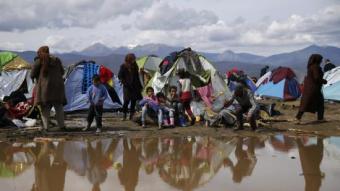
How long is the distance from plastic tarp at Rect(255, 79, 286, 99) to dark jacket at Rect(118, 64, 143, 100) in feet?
24.6

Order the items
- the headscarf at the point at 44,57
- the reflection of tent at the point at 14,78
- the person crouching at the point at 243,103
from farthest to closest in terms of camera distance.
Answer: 1. the reflection of tent at the point at 14,78
2. the person crouching at the point at 243,103
3. the headscarf at the point at 44,57

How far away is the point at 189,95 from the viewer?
41.2ft

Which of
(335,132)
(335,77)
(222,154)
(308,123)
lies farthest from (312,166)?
(335,77)

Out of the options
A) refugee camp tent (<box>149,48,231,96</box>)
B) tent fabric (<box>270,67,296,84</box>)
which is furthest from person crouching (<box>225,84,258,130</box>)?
tent fabric (<box>270,67,296,84</box>)

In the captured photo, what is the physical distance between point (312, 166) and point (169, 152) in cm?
248

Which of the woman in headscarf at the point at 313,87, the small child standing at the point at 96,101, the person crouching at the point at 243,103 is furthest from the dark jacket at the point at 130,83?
the woman in headscarf at the point at 313,87

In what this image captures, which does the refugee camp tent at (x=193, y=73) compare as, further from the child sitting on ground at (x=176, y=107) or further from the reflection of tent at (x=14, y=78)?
the reflection of tent at (x=14, y=78)

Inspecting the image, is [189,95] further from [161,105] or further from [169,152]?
[169,152]

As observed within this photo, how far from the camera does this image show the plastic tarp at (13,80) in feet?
50.8

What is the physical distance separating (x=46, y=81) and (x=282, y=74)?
11051 millimetres

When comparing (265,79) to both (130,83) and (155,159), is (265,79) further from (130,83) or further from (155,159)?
(155,159)

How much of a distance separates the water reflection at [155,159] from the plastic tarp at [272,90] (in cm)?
868

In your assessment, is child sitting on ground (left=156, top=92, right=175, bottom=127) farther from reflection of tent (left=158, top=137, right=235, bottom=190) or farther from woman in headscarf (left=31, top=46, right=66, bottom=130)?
woman in headscarf (left=31, top=46, right=66, bottom=130)

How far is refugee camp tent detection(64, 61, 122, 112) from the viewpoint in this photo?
14703mm
